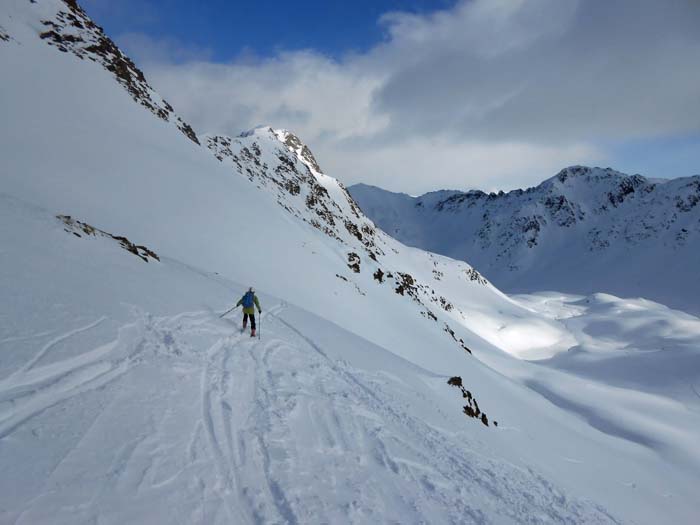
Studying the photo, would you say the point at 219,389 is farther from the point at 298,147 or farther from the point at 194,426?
the point at 298,147

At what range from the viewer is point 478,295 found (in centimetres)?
9125

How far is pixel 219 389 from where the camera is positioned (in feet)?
25.0

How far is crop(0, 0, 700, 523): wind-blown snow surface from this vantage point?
16.6 feet

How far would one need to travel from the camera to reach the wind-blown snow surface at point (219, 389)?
505 cm

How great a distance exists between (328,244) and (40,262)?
29.0m

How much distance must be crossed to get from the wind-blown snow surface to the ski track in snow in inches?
1.3

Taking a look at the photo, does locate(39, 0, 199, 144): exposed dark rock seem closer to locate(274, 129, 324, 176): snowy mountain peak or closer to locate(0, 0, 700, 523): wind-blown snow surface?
locate(0, 0, 700, 523): wind-blown snow surface

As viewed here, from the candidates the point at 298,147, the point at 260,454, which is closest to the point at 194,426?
the point at 260,454

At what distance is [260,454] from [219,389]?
214cm

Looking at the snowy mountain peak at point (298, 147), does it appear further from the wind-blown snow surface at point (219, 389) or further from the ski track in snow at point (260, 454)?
the ski track in snow at point (260, 454)

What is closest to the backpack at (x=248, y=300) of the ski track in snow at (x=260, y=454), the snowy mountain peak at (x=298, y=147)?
the ski track in snow at (x=260, y=454)

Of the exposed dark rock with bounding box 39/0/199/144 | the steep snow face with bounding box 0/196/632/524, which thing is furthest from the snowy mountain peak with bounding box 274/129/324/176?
the steep snow face with bounding box 0/196/632/524

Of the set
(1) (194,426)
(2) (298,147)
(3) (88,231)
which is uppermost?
(2) (298,147)

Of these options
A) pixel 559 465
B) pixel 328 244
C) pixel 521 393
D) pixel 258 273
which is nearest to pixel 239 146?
pixel 328 244
